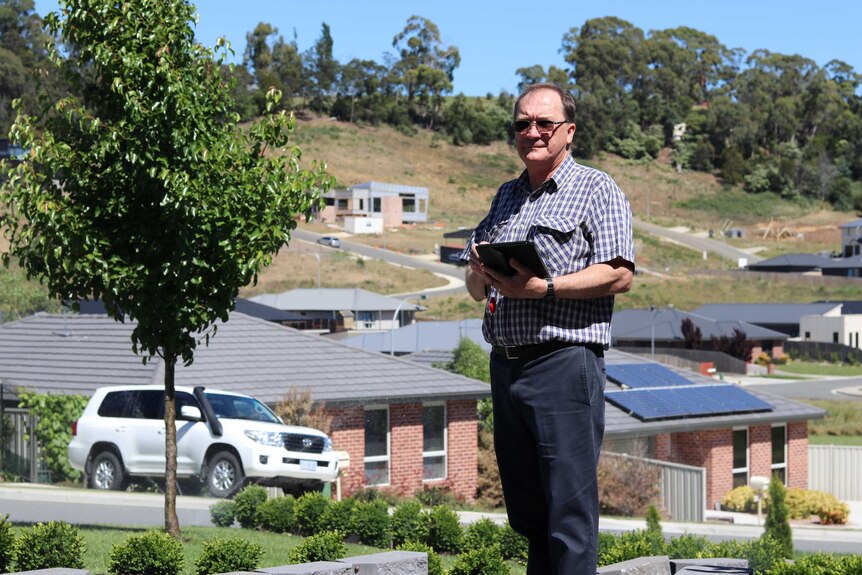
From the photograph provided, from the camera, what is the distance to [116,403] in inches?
810

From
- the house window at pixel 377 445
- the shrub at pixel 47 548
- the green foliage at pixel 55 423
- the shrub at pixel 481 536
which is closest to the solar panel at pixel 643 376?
the house window at pixel 377 445

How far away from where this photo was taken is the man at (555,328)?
4715 millimetres

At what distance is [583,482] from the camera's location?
4758 mm

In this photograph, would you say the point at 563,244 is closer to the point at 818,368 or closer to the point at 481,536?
the point at 481,536

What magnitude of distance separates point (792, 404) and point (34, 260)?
→ 2581 cm

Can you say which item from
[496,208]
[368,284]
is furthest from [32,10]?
[496,208]

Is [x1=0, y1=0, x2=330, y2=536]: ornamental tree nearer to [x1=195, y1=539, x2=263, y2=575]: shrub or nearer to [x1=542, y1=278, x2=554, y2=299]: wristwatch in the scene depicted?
[x1=195, y1=539, x2=263, y2=575]: shrub

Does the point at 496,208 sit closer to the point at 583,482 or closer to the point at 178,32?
the point at 583,482

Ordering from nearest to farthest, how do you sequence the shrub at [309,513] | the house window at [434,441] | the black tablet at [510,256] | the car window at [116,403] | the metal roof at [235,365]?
the black tablet at [510,256]
the shrub at [309,513]
the car window at [116,403]
the metal roof at [235,365]
the house window at [434,441]

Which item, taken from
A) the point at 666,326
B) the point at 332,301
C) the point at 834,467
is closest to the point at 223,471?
the point at 834,467

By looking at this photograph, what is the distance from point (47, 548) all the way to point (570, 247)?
4.74 metres

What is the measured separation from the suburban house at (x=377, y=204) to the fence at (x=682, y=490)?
8168 centimetres

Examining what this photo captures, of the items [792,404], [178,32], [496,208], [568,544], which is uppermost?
[178,32]

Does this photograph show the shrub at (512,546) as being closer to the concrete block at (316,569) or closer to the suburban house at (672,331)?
the concrete block at (316,569)
